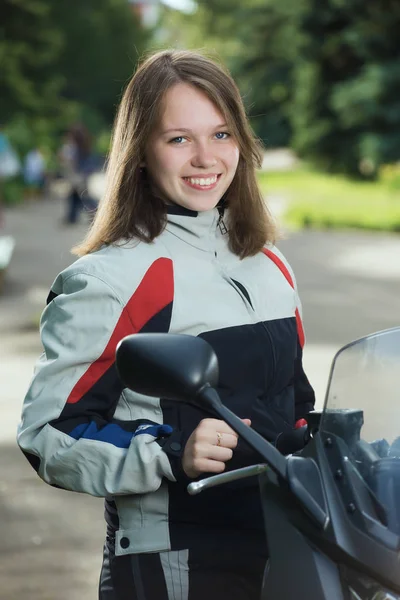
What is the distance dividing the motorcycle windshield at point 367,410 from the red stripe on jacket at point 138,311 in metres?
0.60

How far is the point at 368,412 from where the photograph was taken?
1.99 metres

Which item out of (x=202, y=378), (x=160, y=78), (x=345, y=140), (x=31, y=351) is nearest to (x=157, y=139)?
(x=160, y=78)

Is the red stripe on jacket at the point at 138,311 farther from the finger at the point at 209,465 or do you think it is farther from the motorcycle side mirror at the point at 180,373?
the motorcycle side mirror at the point at 180,373

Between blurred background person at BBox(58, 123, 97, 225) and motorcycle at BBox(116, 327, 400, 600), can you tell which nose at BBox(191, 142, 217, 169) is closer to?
motorcycle at BBox(116, 327, 400, 600)

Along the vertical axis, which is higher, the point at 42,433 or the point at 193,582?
the point at 42,433

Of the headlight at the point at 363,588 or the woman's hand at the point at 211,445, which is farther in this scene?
the woman's hand at the point at 211,445

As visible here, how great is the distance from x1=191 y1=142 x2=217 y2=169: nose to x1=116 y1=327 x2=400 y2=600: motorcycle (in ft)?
2.29

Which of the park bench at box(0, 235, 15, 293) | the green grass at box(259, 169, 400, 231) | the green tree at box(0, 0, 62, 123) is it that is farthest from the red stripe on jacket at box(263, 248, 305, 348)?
the green tree at box(0, 0, 62, 123)

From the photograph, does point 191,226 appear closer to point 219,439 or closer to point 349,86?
point 219,439

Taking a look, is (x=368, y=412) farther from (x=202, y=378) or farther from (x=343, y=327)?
(x=343, y=327)

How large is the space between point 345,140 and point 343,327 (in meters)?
22.0

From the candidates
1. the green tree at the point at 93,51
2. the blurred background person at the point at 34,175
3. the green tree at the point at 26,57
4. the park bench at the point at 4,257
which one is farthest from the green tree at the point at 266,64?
the park bench at the point at 4,257

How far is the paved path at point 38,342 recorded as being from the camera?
16.7ft

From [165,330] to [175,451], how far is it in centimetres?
29
